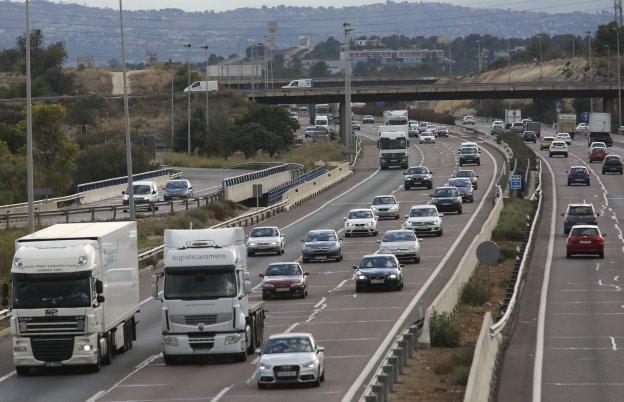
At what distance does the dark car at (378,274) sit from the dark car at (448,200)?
28264mm

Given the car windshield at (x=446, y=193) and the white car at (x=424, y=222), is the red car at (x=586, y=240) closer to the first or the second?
the white car at (x=424, y=222)

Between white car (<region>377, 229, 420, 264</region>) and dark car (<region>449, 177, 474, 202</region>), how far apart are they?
89.7ft

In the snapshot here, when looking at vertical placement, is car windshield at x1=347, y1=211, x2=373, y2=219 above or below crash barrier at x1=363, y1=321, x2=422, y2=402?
below

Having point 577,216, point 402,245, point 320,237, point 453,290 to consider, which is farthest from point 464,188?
point 453,290

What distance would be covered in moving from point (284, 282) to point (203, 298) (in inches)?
536

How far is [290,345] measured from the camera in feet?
96.0

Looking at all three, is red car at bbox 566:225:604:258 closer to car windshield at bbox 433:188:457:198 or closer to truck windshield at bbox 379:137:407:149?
car windshield at bbox 433:188:457:198

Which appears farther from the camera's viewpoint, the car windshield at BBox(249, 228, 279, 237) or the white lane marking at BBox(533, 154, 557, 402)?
the car windshield at BBox(249, 228, 279, 237)

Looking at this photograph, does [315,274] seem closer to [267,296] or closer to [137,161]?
[267,296]

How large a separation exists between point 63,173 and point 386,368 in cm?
7693

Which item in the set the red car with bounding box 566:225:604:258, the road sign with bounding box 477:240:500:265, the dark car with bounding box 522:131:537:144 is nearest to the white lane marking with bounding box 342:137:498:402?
the road sign with bounding box 477:240:500:265

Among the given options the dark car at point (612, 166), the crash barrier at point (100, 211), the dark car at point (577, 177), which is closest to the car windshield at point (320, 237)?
the crash barrier at point (100, 211)

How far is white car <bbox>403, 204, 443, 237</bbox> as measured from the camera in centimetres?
6550

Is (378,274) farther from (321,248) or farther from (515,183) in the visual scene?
(515,183)
